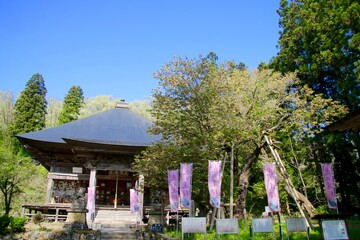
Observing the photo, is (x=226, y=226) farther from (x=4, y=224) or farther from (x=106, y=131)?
(x=106, y=131)

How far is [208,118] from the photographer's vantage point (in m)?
11.6

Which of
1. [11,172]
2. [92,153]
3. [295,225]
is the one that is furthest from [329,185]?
[11,172]

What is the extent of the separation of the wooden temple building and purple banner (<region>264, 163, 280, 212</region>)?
27.0ft

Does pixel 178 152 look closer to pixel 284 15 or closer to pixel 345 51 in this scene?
pixel 345 51

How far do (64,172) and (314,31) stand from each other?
58.4 feet

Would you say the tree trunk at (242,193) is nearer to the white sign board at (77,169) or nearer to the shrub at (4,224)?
the shrub at (4,224)

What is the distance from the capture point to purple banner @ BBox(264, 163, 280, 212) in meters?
9.01

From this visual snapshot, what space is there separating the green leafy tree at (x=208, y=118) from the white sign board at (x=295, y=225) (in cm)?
317

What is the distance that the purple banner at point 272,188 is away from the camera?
901 centimetres

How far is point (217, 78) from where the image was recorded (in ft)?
38.2

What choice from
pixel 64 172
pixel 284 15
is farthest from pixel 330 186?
pixel 64 172

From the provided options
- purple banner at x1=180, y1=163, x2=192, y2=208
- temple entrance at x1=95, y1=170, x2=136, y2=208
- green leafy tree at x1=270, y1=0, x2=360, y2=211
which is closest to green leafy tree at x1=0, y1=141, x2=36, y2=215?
temple entrance at x1=95, y1=170, x2=136, y2=208

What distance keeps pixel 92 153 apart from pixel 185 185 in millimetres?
8833

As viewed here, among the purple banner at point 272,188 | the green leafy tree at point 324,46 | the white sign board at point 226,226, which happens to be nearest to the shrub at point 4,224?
the white sign board at point 226,226
